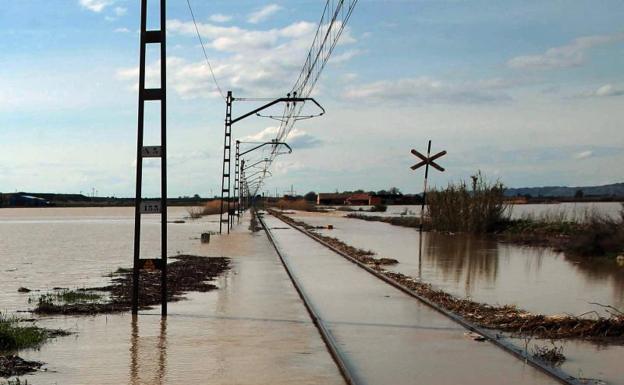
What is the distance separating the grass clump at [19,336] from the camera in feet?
33.6

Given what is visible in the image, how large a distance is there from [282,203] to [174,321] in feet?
436

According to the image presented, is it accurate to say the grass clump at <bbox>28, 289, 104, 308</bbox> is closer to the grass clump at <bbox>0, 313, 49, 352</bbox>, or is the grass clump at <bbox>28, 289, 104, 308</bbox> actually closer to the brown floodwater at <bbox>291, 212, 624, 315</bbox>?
the grass clump at <bbox>0, 313, 49, 352</bbox>

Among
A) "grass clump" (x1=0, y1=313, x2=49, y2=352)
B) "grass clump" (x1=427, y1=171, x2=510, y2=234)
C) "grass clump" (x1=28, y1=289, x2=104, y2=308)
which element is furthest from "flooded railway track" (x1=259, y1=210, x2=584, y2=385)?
"grass clump" (x1=427, y1=171, x2=510, y2=234)

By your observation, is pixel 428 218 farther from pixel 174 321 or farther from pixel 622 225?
pixel 174 321

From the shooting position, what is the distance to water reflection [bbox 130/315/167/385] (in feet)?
28.2

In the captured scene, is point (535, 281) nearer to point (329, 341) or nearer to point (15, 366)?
point (329, 341)

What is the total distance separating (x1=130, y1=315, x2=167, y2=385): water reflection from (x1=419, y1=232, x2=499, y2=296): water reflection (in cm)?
781

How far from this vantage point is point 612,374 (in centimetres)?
868

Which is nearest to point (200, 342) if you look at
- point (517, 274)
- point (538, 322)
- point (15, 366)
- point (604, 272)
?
point (15, 366)

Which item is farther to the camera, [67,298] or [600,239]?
[600,239]

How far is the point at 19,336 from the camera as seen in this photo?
419 inches

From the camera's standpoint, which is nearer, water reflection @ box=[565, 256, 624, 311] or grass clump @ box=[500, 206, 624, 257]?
water reflection @ box=[565, 256, 624, 311]

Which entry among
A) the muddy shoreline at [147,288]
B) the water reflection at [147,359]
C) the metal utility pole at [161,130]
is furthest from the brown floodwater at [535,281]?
the metal utility pole at [161,130]

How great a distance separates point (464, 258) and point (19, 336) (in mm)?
18121
